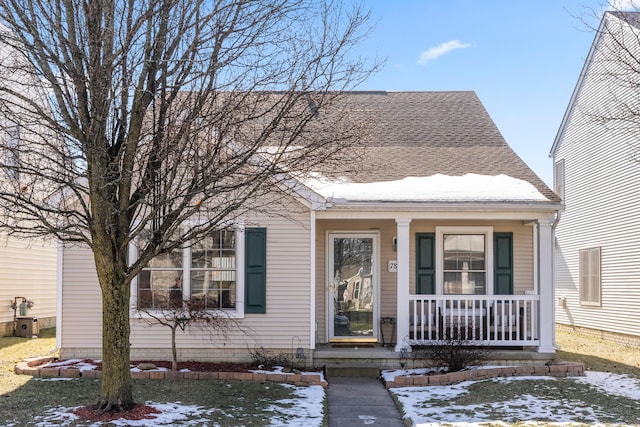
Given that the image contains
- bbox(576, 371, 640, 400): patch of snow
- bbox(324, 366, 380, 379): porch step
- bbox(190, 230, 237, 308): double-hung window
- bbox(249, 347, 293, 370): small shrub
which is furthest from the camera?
bbox(190, 230, 237, 308): double-hung window

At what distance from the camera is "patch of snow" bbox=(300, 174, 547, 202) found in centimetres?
1133

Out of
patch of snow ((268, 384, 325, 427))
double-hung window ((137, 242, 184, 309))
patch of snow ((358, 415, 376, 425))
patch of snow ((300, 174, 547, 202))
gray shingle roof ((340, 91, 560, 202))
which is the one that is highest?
gray shingle roof ((340, 91, 560, 202))

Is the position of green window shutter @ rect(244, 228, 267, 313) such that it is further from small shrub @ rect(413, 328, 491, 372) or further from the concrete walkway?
small shrub @ rect(413, 328, 491, 372)

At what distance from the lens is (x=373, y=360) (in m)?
11.1

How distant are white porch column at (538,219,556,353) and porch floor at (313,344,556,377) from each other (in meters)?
0.25

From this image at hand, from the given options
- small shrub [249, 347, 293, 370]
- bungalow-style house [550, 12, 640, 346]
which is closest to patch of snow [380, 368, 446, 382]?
small shrub [249, 347, 293, 370]

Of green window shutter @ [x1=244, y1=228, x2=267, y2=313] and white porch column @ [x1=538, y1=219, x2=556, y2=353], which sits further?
white porch column @ [x1=538, y1=219, x2=556, y2=353]

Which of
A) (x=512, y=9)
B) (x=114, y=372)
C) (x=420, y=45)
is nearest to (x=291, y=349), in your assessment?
(x=114, y=372)

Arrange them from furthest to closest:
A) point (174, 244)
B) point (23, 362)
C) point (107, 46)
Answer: point (23, 362)
point (174, 244)
point (107, 46)

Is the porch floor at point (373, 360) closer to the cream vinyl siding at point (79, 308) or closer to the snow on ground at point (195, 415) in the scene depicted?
the snow on ground at point (195, 415)

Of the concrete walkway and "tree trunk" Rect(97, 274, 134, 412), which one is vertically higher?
"tree trunk" Rect(97, 274, 134, 412)

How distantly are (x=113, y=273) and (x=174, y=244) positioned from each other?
0.74 m

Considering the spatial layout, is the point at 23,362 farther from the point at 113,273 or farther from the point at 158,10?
the point at 158,10

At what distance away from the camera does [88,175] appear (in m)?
7.37
